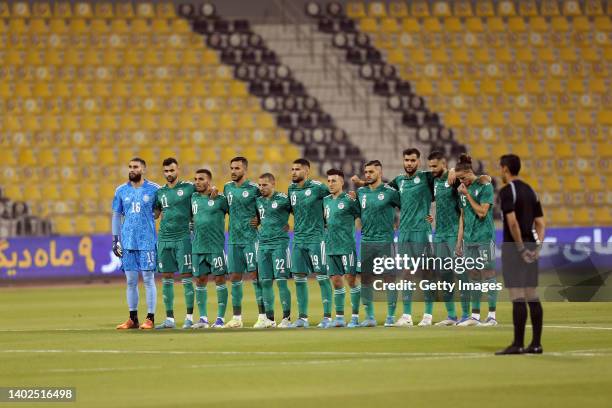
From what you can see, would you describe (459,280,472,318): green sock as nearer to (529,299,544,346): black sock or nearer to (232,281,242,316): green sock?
(232,281,242,316): green sock

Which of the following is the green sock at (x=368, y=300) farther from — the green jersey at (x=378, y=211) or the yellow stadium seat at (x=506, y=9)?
the yellow stadium seat at (x=506, y=9)

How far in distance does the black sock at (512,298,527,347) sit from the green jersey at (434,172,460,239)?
4.67 metres

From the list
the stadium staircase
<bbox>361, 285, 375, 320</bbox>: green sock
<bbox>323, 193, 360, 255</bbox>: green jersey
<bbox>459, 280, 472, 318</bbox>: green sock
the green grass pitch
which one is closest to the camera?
the green grass pitch

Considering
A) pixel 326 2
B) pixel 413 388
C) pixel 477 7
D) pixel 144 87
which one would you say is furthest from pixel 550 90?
pixel 413 388

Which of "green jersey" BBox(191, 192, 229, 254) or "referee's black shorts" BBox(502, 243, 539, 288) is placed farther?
"green jersey" BBox(191, 192, 229, 254)

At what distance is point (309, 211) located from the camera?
56.1 feet

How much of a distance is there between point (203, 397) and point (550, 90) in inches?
1020

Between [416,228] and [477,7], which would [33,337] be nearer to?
[416,228]

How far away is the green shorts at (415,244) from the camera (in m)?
16.7

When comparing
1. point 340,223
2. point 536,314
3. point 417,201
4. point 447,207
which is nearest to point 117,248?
point 340,223

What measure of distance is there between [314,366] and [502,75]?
23634 mm

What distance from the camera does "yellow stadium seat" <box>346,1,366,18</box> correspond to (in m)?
34.7

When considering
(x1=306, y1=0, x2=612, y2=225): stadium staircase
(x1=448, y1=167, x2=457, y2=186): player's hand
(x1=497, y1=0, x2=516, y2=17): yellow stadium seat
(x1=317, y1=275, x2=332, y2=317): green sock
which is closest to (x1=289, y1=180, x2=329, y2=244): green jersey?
(x1=317, y1=275, x2=332, y2=317): green sock

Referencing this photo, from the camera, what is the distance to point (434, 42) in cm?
3469
